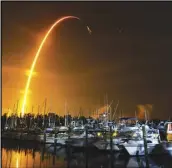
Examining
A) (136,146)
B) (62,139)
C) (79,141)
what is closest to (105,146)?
(136,146)

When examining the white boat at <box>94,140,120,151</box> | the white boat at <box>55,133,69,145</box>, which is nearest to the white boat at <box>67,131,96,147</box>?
the white boat at <box>94,140,120,151</box>

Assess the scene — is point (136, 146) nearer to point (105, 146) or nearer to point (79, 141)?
point (105, 146)

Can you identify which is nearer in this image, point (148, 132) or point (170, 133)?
point (170, 133)

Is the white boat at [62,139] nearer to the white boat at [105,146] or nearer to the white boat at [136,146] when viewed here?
the white boat at [105,146]

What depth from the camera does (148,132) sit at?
24.8 metres

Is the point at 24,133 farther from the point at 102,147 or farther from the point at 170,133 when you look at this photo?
the point at 170,133

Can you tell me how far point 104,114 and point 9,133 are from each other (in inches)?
616

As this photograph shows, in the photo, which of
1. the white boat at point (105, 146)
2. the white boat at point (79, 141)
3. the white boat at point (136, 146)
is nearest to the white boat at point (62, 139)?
the white boat at point (79, 141)

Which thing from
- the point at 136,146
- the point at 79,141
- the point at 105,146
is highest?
the point at 79,141

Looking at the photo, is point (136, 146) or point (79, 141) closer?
point (136, 146)

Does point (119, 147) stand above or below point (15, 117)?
below

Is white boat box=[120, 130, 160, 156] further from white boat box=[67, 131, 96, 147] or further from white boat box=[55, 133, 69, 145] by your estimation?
white boat box=[55, 133, 69, 145]

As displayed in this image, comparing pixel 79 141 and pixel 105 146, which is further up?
pixel 79 141

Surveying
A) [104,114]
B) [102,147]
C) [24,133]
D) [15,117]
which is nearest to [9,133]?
[24,133]
